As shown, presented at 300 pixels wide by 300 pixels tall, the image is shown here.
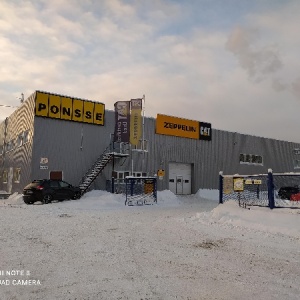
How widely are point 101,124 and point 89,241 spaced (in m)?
18.4

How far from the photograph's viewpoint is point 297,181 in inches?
1578

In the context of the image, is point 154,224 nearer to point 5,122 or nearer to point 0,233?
point 0,233

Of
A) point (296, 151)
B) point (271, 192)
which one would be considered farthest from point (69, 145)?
point (296, 151)

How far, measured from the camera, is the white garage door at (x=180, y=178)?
30.2 meters

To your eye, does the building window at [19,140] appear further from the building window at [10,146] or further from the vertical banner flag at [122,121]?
the vertical banner flag at [122,121]

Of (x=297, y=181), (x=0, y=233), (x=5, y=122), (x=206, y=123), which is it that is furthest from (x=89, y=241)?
(x=297, y=181)

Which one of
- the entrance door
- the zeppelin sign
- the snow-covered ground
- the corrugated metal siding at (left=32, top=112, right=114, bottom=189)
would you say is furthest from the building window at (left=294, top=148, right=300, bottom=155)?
the snow-covered ground

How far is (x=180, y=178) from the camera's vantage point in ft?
101

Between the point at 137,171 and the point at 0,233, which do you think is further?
the point at 137,171

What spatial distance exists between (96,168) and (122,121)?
4.41 meters

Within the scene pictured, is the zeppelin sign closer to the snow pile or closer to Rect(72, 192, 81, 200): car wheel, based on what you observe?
Rect(72, 192, 81, 200): car wheel

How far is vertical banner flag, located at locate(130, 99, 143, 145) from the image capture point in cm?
2578

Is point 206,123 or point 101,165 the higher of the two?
point 206,123

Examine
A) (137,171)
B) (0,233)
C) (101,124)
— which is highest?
(101,124)
